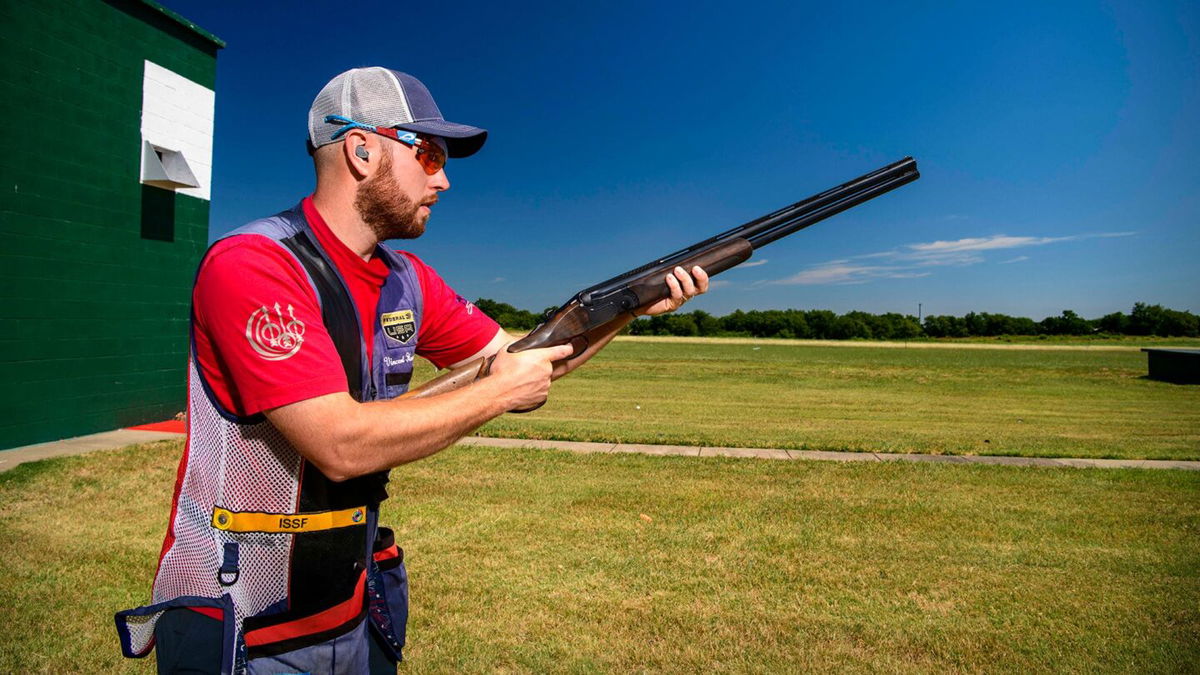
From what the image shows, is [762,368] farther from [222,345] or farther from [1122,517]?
[222,345]

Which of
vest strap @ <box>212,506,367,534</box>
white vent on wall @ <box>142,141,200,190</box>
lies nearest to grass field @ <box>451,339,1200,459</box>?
white vent on wall @ <box>142,141,200,190</box>

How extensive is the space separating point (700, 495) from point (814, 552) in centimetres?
192

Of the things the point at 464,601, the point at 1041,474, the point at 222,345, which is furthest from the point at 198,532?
the point at 1041,474

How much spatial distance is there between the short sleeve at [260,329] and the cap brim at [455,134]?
1.97 ft

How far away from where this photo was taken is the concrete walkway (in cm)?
953

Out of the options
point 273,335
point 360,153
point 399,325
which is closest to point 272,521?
point 273,335

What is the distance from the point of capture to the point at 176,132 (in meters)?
11.6

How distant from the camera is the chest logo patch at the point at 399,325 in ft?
7.60

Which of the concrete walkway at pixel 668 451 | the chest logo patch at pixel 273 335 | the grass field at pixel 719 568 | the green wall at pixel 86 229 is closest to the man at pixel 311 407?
the chest logo patch at pixel 273 335

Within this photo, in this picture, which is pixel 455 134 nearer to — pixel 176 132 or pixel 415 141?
pixel 415 141

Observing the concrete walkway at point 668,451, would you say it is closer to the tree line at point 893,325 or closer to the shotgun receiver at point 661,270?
the shotgun receiver at point 661,270

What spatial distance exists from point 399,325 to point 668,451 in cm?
835

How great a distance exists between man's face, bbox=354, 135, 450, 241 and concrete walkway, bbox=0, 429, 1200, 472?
8094 mm

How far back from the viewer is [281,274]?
1.87 metres
